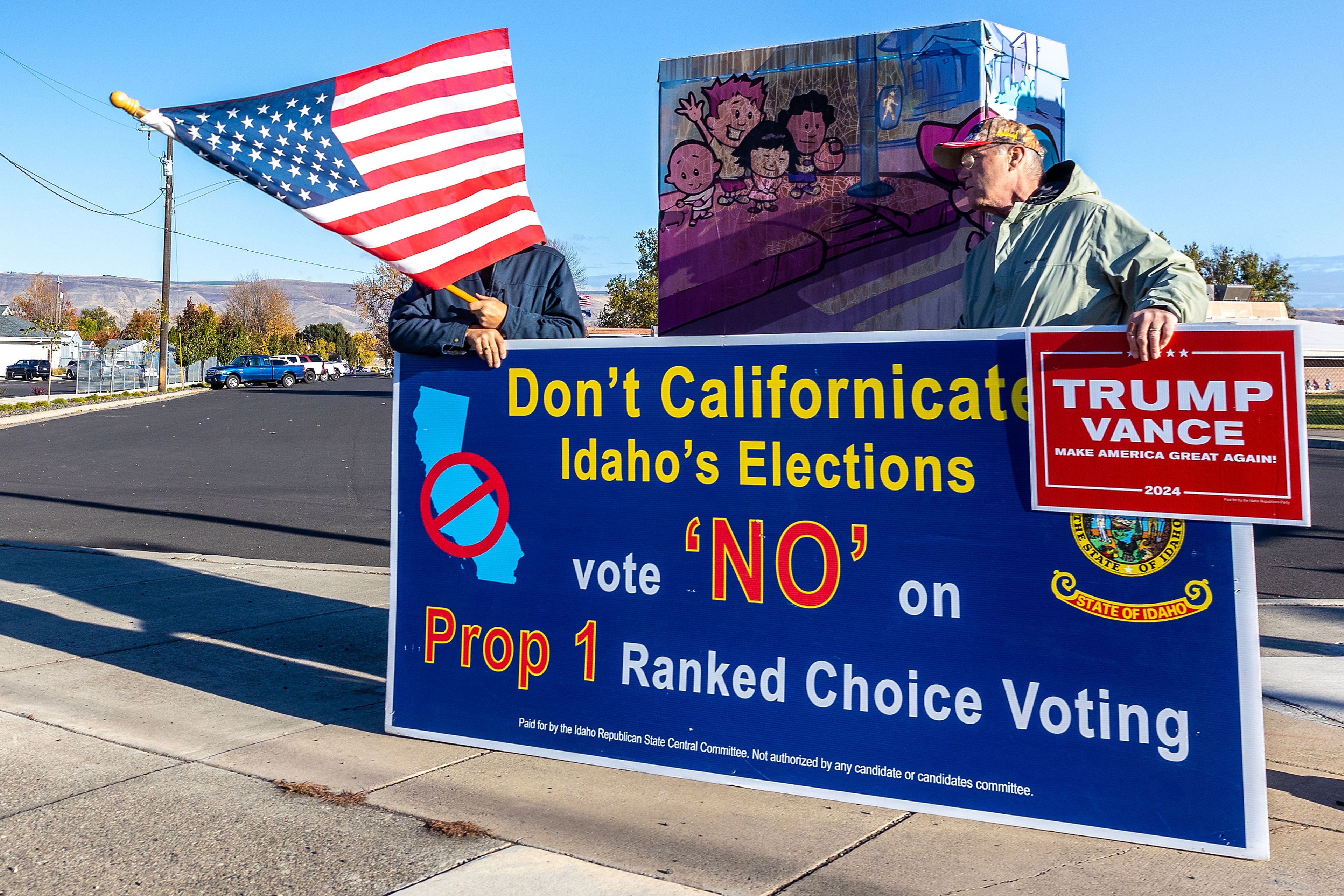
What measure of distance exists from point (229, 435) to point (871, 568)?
22.5 metres

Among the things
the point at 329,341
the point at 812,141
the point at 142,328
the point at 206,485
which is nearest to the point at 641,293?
the point at 206,485

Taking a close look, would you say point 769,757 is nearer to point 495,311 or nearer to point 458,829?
point 458,829

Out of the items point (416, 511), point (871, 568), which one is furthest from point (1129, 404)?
point (416, 511)

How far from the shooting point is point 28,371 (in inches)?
2653

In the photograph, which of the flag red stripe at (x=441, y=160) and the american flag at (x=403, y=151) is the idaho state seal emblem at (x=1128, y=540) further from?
the flag red stripe at (x=441, y=160)

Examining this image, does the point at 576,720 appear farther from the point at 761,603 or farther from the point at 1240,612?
the point at 1240,612

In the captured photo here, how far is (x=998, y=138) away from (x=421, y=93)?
2.21 meters

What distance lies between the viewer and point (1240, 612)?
322cm

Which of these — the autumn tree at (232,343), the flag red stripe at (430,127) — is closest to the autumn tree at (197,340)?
the autumn tree at (232,343)

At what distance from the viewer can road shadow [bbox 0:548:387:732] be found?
5383 millimetres

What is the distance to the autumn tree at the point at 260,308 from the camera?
119625 millimetres

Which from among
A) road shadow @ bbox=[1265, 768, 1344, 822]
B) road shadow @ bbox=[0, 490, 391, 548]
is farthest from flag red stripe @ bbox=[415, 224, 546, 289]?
road shadow @ bbox=[0, 490, 391, 548]

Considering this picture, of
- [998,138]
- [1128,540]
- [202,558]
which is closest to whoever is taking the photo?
[1128,540]

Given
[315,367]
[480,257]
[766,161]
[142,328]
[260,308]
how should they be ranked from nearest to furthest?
[480,257]
[766,161]
[315,367]
[142,328]
[260,308]
